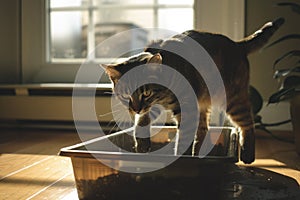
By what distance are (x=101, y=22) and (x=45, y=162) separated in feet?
3.64

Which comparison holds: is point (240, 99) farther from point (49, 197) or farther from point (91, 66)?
point (91, 66)

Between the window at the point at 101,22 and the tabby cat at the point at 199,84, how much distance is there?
3.08 ft

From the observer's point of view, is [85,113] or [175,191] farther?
[85,113]

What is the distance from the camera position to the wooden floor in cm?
105

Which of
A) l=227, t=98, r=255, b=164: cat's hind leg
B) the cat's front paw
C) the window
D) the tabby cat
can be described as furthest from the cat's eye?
the window

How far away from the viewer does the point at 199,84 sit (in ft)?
3.81

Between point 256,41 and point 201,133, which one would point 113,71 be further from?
point 256,41

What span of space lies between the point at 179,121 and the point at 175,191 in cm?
26

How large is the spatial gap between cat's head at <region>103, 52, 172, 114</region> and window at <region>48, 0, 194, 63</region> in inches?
44.1

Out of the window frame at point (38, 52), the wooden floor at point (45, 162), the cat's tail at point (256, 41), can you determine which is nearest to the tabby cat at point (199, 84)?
the cat's tail at point (256, 41)

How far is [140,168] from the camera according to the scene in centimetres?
91

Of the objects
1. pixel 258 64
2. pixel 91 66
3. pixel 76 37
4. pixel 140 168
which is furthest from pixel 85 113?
pixel 140 168

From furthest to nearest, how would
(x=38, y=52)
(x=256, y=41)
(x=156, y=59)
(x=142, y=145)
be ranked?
Answer: (x=38, y=52) < (x=256, y=41) < (x=142, y=145) < (x=156, y=59)

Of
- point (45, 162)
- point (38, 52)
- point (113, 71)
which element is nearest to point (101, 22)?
point (38, 52)
